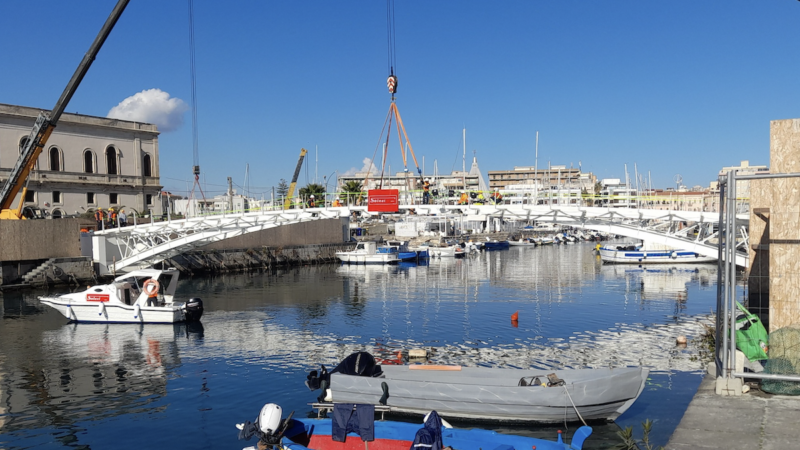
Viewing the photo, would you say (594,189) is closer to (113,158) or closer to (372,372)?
(113,158)

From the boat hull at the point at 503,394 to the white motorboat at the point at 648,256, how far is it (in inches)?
2305

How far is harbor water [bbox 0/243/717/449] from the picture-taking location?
17.9 m

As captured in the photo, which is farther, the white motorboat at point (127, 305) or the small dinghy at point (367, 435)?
the white motorboat at point (127, 305)

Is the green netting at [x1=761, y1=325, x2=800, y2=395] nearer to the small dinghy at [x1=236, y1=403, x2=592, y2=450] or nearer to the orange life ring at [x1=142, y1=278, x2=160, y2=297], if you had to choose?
the small dinghy at [x1=236, y1=403, x2=592, y2=450]

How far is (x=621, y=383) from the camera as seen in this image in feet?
51.5

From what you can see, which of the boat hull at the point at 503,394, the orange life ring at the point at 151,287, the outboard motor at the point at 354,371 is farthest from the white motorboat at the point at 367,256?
the boat hull at the point at 503,394

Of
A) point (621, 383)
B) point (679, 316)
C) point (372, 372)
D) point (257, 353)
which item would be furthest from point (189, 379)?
point (679, 316)

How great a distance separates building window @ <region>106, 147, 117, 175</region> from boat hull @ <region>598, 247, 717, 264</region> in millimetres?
61549

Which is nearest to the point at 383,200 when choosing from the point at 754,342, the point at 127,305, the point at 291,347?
the point at 291,347

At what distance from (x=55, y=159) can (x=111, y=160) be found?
7.27 m

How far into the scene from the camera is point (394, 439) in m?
13.0

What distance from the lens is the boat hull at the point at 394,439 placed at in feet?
40.8

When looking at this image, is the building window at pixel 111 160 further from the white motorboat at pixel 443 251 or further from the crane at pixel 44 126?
the white motorboat at pixel 443 251

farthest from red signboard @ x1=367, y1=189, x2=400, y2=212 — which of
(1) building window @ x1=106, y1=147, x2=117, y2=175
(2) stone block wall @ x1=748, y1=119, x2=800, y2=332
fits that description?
(1) building window @ x1=106, y1=147, x2=117, y2=175
